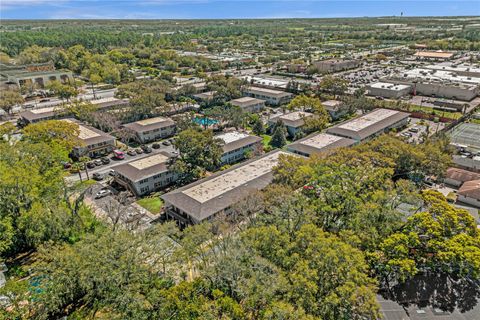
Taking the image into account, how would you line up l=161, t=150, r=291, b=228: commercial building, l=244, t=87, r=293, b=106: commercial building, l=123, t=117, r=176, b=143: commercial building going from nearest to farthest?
l=161, t=150, r=291, b=228: commercial building → l=123, t=117, r=176, b=143: commercial building → l=244, t=87, r=293, b=106: commercial building

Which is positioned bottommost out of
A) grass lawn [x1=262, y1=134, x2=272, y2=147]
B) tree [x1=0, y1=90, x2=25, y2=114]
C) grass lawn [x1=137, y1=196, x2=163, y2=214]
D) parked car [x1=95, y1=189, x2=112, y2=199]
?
grass lawn [x1=137, y1=196, x2=163, y2=214]

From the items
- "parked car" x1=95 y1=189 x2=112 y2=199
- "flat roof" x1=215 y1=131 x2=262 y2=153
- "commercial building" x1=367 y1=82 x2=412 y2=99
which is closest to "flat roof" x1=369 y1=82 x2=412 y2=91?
"commercial building" x1=367 y1=82 x2=412 y2=99

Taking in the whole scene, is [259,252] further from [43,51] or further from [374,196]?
[43,51]

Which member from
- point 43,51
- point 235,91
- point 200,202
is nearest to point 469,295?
point 200,202

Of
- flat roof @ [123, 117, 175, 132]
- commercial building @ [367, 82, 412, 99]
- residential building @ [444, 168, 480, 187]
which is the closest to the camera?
residential building @ [444, 168, 480, 187]

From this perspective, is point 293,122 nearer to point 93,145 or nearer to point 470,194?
point 470,194

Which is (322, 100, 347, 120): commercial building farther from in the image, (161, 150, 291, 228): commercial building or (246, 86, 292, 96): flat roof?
(161, 150, 291, 228): commercial building

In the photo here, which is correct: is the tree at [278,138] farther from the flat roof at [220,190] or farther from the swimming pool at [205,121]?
the swimming pool at [205,121]
